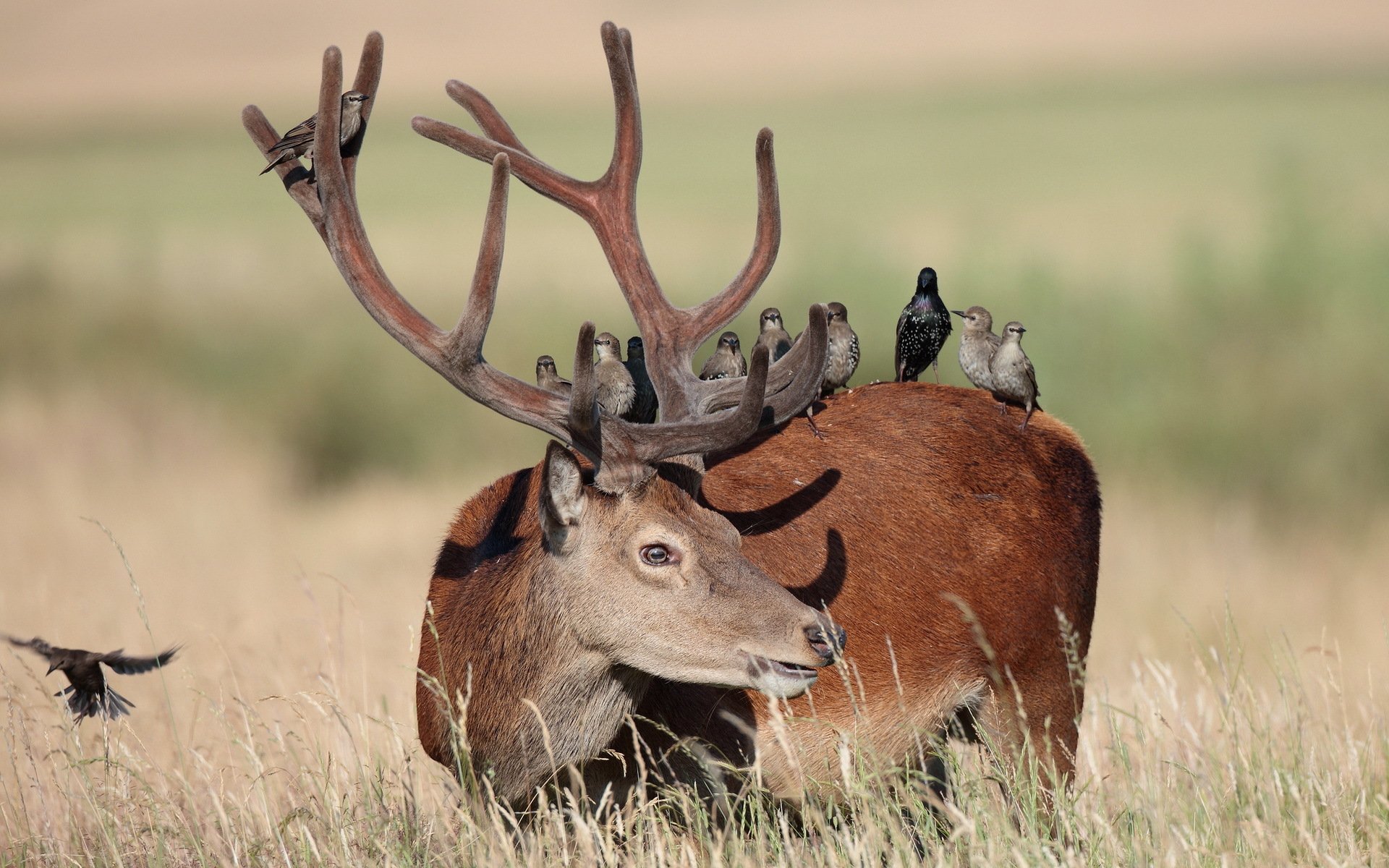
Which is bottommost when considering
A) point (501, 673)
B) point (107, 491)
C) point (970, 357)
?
point (107, 491)

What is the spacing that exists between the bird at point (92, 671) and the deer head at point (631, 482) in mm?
1503

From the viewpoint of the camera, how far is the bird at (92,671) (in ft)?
16.6

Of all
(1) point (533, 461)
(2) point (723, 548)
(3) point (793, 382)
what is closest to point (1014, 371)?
(3) point (793, 382)

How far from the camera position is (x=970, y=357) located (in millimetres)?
5918

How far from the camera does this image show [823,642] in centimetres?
427

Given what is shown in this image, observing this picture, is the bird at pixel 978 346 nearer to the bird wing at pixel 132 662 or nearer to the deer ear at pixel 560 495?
the deer ear at pixel 560 495

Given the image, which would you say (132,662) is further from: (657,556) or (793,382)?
(793,382)

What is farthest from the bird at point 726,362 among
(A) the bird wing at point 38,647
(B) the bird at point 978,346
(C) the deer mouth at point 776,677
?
(A) the bird wing at point 38,647

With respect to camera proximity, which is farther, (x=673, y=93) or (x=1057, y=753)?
(x=673, y=93)

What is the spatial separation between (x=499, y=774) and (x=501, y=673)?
0.33 m

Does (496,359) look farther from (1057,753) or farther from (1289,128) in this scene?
(1289,128)

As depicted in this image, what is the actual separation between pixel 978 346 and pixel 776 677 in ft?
7.15

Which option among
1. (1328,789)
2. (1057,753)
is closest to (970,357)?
(1057,753)

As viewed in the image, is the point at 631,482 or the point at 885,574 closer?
the point at 631,482
